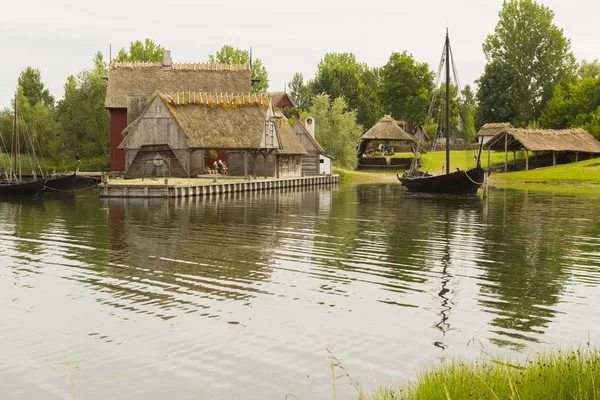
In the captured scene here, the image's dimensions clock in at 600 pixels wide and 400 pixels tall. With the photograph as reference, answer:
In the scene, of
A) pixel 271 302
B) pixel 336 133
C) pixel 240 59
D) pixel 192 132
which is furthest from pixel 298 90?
pixel 271 302

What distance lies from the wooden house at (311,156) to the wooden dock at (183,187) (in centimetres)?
1450

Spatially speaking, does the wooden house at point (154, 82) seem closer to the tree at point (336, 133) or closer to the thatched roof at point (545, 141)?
the tree at point (336, 133)

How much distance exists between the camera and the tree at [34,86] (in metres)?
117

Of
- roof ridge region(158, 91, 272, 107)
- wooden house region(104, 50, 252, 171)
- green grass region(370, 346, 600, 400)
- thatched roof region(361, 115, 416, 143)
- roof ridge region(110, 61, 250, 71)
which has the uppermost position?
roof ridge region(110, 61, 250, 71)

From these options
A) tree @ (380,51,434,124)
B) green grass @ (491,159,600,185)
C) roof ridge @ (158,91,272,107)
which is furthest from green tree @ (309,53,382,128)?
roof ridge @ (158,91,272,107)

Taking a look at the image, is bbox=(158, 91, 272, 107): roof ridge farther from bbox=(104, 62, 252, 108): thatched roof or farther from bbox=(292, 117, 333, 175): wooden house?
bbox=(292, 117, 333, 175): wooden house

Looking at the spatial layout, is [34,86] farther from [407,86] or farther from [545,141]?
[545,141]

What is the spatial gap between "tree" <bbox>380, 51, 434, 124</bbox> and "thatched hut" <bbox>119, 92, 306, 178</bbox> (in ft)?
172

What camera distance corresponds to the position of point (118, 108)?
69.9m

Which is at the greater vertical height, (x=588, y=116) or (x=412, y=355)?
(x=588, y=116)

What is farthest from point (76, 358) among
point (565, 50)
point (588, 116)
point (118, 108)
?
A: point (565, 50)

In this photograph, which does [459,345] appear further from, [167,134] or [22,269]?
[167,134]

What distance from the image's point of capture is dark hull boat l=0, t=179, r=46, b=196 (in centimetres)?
5419

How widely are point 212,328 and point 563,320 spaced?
6.72 metres
